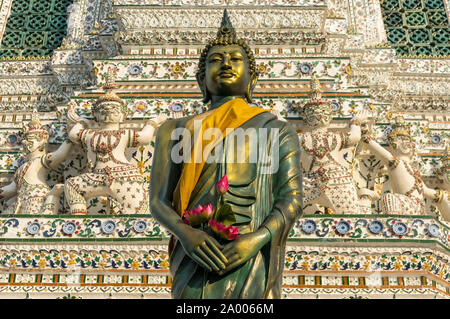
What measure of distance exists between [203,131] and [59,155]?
154 inches

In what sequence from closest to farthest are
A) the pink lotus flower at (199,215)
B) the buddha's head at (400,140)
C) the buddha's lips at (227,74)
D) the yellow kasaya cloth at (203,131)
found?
1. the pink lotus flower at (199,215)
2. the yellow kasaya cloth at (203,131)
3. the buddha's lips at (227,74)
4. the buddha's head at (400,140)

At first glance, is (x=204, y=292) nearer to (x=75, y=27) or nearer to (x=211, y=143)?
(x=211, y=143)

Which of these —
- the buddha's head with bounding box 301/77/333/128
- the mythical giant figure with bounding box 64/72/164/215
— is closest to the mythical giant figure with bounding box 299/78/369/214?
the buddha's head with bounding box 301/77/333/128

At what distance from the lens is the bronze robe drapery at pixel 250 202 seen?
3.15 m

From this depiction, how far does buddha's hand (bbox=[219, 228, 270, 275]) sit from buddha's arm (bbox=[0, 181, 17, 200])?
15.9 feet

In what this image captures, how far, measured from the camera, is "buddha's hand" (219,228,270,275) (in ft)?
10.0

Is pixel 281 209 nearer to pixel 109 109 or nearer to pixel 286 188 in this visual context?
pixel 286 188

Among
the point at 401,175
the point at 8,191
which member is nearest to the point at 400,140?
the point at 401,175

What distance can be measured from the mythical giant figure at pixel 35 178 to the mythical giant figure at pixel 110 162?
294mm

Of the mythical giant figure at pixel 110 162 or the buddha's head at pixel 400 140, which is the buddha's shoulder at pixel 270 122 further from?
the buddha's head at pixel 400 140

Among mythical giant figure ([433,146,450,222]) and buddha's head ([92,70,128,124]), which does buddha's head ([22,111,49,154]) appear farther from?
mythical giant figure ([433,146,450,222])

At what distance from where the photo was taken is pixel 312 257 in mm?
5742

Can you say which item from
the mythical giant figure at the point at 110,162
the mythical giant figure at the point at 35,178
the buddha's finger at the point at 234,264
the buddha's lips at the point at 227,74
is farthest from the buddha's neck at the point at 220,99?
the mythical giant figure at the point at 35,178

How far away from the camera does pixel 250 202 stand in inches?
132
